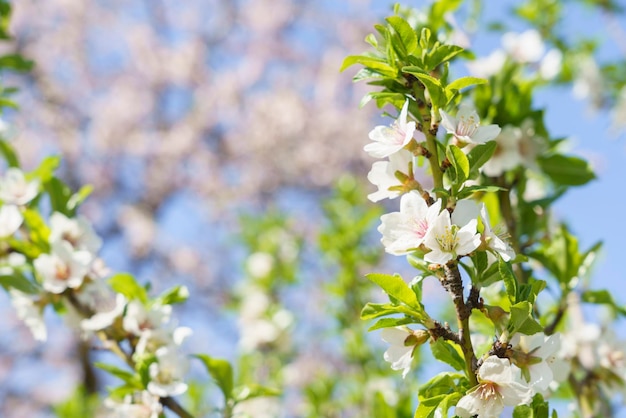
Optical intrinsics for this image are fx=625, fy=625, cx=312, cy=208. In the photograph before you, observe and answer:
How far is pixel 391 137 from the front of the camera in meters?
1.12

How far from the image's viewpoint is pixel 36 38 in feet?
37.1

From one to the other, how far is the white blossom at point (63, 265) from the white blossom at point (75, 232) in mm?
82

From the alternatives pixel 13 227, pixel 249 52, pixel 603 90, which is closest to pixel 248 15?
pixel 249 52

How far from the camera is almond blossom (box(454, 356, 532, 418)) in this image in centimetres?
95

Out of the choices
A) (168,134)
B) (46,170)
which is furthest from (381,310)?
(168,134)

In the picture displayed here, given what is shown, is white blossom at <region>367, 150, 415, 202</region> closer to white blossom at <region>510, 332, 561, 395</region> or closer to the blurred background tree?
white blossom at <region>510, 332, 561, 395</region>

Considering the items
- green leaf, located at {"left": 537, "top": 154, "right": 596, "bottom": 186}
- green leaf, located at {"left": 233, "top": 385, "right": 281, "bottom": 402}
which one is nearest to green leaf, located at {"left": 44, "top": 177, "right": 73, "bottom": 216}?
green leaf, located at {"left": 233, "top": 385, "right": 281, "bottom": 402}

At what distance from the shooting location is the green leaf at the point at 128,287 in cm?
153

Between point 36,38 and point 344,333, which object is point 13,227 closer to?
point 344,333

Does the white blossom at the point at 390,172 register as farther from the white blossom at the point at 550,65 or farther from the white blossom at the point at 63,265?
the white blossom at the point at 550,65

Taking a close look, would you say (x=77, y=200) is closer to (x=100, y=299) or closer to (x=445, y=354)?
(x=100, y=299)

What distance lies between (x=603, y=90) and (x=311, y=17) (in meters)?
10.4

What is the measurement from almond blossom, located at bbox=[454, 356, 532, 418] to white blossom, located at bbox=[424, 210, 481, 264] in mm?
170

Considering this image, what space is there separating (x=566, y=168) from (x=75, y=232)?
1.36 metres
